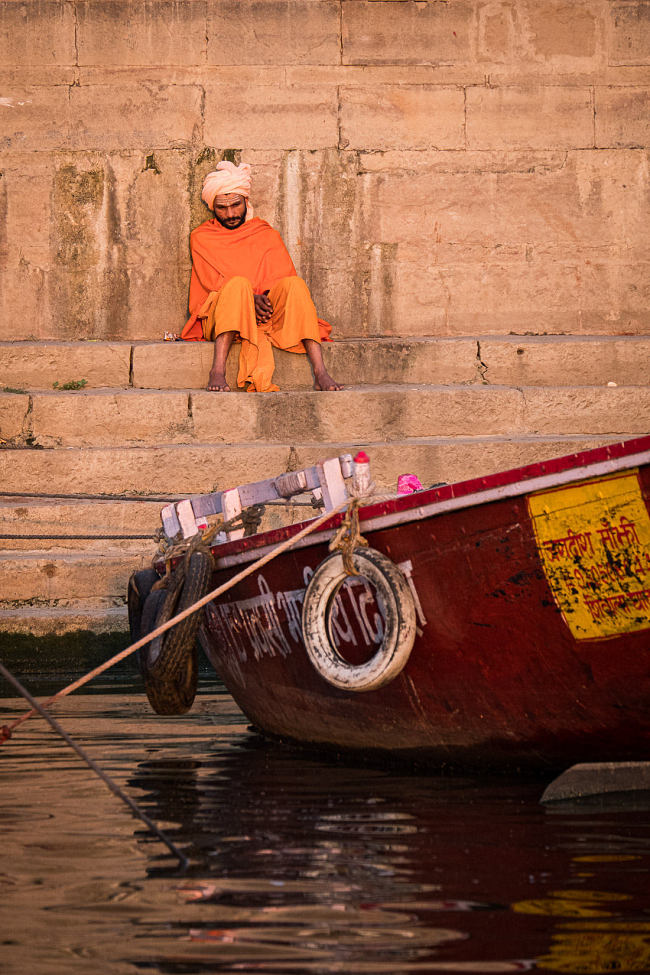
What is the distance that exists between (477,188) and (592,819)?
7.28 metres

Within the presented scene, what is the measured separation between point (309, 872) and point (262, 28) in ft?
27.0

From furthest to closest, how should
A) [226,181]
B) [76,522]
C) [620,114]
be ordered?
[620,114], [226,181], [76,522]

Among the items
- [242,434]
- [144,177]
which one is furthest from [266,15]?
[242,434]

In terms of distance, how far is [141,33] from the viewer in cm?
1042

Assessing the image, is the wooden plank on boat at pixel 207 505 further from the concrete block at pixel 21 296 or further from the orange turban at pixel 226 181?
the concrete block at pixel 21 296

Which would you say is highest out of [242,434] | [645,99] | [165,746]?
[645,99]

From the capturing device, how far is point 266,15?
34.2 ft

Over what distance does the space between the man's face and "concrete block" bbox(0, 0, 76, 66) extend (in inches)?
→ 64.5

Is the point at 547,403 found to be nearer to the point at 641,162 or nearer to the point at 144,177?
the point at 641,162

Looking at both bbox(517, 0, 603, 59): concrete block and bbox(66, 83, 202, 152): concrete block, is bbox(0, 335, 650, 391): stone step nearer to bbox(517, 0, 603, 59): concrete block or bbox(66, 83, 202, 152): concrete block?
bbox(66, 83, 202, 152): concrete block

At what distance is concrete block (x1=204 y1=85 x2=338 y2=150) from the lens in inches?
412

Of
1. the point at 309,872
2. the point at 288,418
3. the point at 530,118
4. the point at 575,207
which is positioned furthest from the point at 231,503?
the point at 530,118

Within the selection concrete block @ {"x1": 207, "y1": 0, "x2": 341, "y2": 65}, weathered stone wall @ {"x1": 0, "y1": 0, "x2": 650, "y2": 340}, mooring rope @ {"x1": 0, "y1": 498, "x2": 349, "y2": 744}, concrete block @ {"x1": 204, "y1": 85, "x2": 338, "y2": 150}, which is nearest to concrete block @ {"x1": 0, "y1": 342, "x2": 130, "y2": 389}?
weathered stone wall @ {"x1": 0, "y1": 0, "x2": 650, "y2": 340}

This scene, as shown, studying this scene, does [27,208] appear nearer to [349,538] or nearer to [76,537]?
[76,537]
